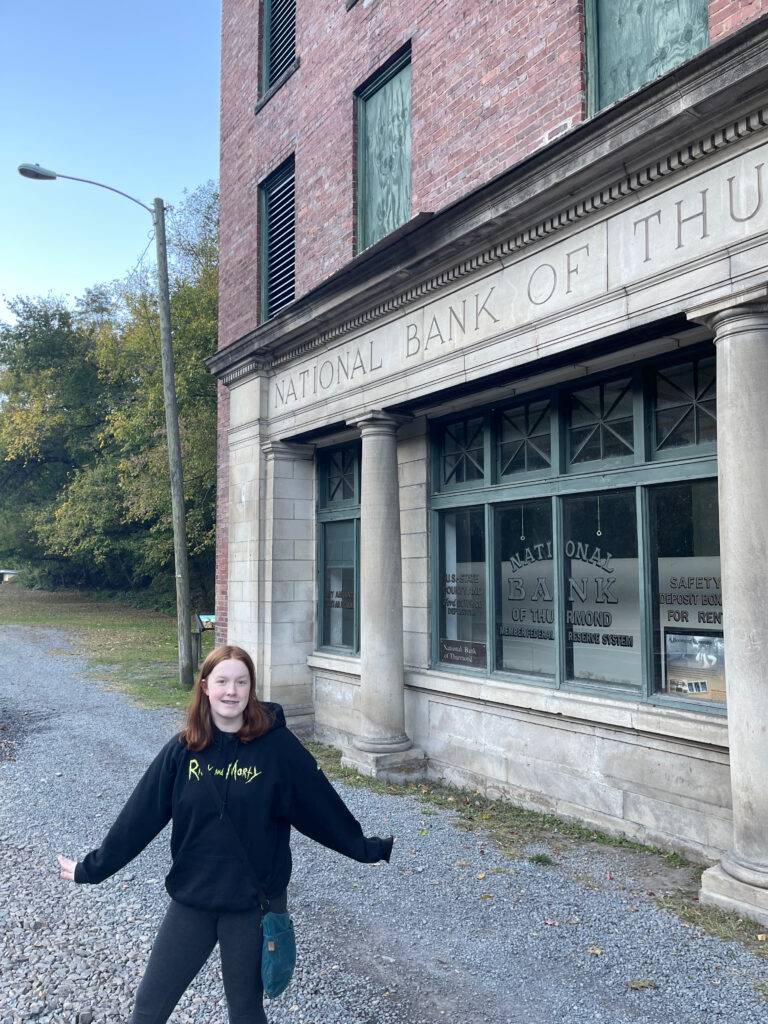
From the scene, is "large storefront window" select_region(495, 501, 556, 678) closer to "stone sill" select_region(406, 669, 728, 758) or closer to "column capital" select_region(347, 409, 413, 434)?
"stone sill" select_region(406, 669, 728, 758)

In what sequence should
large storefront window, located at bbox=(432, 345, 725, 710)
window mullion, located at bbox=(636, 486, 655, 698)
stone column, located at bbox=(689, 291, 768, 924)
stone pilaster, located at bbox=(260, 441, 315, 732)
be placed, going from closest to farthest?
stone column, located at bbox=(689, 291, 768, 924)
large storefront window, located at bbox=(432, 345, 725, 710)
window mullion, located at bbox=(636, 486, 655, 698)
stone pilaster, located at bbox=(260, 441, 315, 732)

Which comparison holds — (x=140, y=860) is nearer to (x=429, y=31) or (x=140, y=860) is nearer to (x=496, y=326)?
(x=496, y=326)

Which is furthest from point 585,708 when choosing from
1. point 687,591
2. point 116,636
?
point 116,636

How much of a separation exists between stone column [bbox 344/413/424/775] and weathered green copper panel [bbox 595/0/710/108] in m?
3.75

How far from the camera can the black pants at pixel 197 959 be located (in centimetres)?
277

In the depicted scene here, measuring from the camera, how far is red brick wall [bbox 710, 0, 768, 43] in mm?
5102

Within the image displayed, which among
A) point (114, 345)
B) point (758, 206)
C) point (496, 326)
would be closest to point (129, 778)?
point (496, 326)

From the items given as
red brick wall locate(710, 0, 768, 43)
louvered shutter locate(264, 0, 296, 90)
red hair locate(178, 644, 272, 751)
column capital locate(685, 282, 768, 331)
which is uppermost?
louvered shutter locate(264, 0, 296, 90)

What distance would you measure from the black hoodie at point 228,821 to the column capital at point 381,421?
5643mm

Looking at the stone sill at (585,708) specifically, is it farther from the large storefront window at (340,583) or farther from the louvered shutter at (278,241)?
the louvered shutter at (278,241)

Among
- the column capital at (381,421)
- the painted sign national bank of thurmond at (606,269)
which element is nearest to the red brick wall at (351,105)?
the painted sign national bank of thurmond at (606,269)

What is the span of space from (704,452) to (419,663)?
3889 millimetres

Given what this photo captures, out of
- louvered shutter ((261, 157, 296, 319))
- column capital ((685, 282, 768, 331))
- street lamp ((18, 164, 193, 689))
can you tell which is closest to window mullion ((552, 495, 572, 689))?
column capital ((685, 282, 768, 331))

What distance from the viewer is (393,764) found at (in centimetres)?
797
